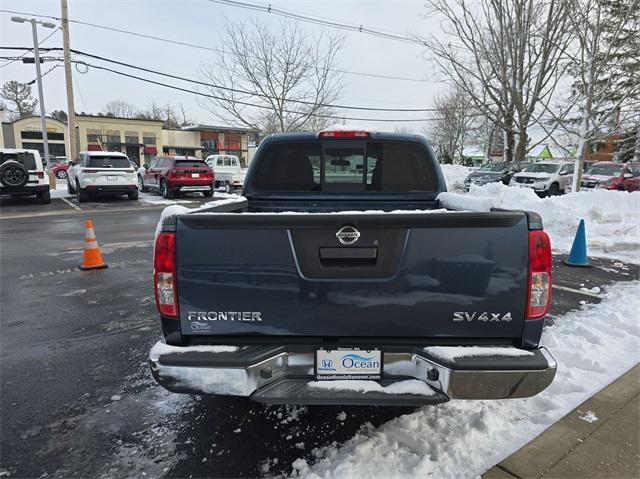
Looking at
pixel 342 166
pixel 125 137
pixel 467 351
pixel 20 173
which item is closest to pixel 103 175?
pixel 20 173

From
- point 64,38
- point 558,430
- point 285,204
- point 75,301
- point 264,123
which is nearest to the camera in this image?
point 558,430

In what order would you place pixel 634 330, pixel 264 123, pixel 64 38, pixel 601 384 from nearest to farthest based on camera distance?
pixel 601 384
pixel 634 330
pixel 64 38
pixel 264 123

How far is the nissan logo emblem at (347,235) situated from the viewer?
217 cm

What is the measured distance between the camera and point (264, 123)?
28.1 meters

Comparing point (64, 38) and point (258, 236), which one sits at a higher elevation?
point (64, 38)

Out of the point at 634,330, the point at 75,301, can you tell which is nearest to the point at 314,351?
the point at 634,330

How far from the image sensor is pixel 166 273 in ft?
7.34

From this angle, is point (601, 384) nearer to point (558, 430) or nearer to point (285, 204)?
point (558, 430)

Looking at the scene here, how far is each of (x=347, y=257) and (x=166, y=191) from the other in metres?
18.3

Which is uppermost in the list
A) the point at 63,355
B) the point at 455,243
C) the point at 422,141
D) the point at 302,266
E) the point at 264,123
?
the point at 264,123

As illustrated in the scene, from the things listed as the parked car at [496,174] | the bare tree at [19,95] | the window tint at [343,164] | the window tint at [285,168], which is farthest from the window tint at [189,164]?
the bare tree at [19,95]

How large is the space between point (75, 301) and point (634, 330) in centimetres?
667

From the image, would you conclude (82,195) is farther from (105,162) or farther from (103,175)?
(105,162)

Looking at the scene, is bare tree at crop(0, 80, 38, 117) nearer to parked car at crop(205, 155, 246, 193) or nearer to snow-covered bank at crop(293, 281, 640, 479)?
parked car at crop(205, 155, 246, 193)
